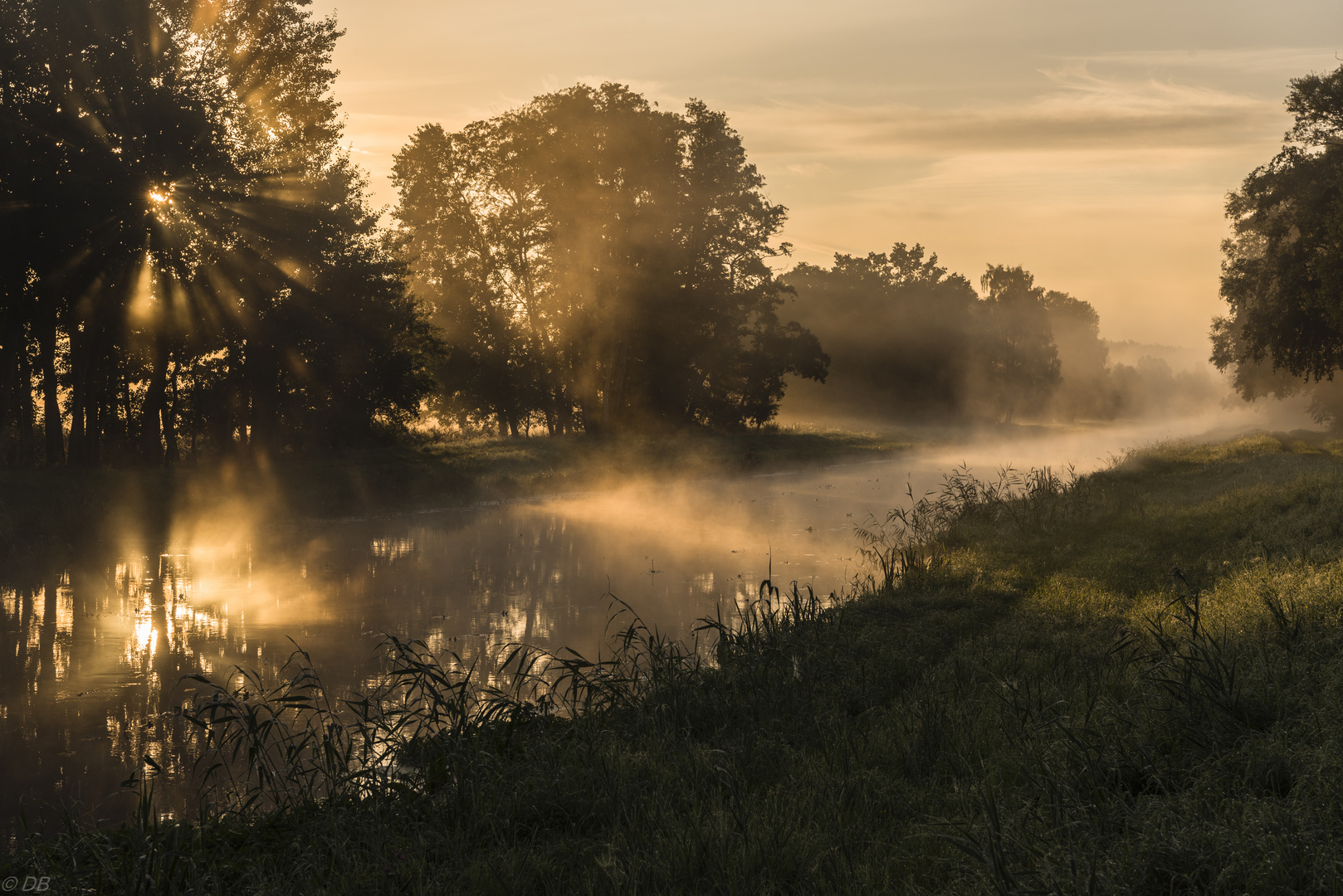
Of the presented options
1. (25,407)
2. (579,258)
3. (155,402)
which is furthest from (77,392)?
(579,258)

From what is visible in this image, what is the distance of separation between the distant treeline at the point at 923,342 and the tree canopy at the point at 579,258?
109 ft

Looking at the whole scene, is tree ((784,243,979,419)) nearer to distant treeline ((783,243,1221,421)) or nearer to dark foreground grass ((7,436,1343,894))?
distant treeline ((783,243,1221,421))

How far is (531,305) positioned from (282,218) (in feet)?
54.3

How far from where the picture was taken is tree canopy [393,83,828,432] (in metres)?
40.7

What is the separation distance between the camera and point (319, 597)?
554 inches

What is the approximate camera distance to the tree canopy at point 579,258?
134 feet

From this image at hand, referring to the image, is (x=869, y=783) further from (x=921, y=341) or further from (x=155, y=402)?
(x=921, y=341)

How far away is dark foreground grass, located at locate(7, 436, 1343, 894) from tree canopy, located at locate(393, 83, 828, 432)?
33057mm

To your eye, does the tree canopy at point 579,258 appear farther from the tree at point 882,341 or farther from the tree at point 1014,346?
the tree at point 1014,346

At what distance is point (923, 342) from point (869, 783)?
82.1 m

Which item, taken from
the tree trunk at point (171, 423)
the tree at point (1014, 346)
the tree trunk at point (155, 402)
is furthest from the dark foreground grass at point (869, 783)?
the tree at point (1014, 346)

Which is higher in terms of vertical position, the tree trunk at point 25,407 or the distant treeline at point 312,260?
the distant treeline at point 312,260

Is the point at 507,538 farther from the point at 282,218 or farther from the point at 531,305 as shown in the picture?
the point at 531,305

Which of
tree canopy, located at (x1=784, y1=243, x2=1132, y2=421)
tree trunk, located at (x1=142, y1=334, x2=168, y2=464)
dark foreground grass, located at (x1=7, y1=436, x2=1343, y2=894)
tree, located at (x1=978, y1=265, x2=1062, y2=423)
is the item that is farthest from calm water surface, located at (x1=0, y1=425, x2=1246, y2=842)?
tree, located at (x1=978, y1=265, x2=1062, y2=423)
